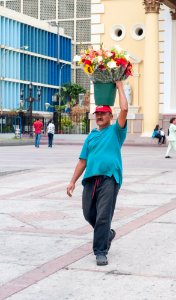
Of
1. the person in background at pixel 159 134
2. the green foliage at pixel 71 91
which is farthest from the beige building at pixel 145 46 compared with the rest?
the green foliage at pixel 71 91

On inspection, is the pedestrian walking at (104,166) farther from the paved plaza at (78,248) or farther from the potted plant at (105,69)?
the paved plaza at (78,248)

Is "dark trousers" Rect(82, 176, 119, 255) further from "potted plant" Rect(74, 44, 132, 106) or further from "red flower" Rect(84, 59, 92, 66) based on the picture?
"red flower" Rect(84, 59, 92, 66)

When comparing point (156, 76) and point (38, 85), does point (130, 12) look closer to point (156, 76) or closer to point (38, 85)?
point (156, 76)

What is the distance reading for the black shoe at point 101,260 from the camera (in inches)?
293

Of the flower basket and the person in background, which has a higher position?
the flower basket

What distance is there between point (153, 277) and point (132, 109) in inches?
1342

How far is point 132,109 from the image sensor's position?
40812 millimetres

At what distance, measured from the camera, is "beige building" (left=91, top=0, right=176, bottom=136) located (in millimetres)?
39344

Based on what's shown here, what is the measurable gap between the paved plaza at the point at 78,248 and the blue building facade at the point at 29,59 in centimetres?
8560

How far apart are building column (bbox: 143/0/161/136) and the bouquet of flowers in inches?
1235

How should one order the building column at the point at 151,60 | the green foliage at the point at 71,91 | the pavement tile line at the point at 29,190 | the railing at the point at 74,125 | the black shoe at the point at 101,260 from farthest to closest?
1. the green foliage at the point at 71,91
2. the railing at the point at 74,125
3. the building column at the point at 151,60
4. the pavement tile line at the point at 29,190
5. the black shoe at the point at 101,260

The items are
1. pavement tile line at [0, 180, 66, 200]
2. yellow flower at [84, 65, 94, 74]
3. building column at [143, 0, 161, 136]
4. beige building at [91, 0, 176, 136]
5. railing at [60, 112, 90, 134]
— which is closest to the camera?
yellow flower at [84, 65, 94, 74]

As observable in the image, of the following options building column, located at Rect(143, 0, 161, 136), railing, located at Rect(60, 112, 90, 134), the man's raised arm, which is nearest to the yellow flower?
the man's raised arm

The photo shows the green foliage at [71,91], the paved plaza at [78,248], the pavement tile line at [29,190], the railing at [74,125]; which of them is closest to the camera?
the paved plaza at [78,248]
